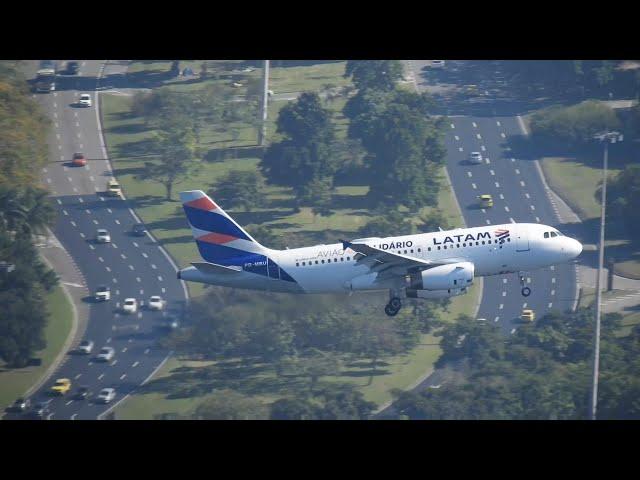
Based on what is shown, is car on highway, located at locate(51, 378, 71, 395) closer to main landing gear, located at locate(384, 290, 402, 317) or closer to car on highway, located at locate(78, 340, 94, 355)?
car on highway, located at locate(78, 340, 94, 355)

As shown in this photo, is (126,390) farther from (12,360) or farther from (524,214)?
(524,214)

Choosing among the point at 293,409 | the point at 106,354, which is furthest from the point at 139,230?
the point at 293,409

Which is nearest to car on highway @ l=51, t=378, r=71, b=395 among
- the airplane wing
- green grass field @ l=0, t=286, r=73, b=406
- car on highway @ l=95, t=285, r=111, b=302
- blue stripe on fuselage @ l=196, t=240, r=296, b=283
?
green grass field @ l=0, t=286, r=73, b=406

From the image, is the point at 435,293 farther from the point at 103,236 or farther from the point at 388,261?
the point at 103,236

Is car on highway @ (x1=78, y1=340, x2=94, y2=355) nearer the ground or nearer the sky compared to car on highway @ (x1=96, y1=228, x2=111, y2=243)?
nearer the ground

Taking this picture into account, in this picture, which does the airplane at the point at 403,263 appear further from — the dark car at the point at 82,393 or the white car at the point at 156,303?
the white car at the point at 156,303

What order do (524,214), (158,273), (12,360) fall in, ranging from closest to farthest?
(12,360)
(158,273)
(524,214)

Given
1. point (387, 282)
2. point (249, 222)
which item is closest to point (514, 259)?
point (387, 282)
